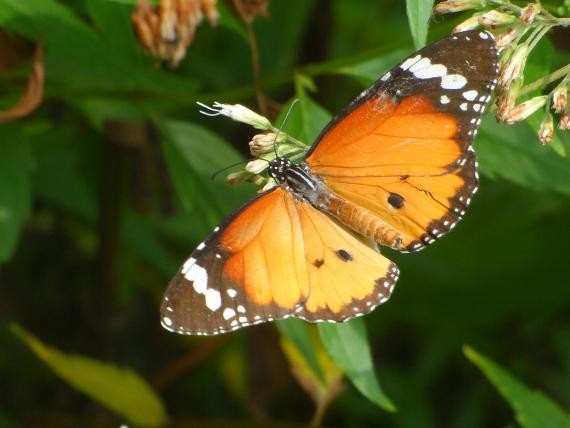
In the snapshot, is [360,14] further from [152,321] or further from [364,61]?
[364,61]

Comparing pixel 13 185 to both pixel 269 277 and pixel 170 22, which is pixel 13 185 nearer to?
pixel 170 22

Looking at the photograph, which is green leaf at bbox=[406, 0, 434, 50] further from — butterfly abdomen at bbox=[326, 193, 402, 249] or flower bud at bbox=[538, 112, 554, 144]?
butterfly abdomen at bbox=[326, 193, 402, 249]

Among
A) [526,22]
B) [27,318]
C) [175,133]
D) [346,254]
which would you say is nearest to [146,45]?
[175,133]

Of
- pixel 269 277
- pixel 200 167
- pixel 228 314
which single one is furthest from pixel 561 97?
pixel 200 167

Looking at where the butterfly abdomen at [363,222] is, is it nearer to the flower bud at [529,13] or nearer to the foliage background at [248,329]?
the flower bud at [529,13]

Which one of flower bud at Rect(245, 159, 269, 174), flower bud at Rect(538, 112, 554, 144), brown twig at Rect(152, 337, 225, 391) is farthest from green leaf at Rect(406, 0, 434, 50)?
brown twig at Rect(152, 337, 225, 391)
